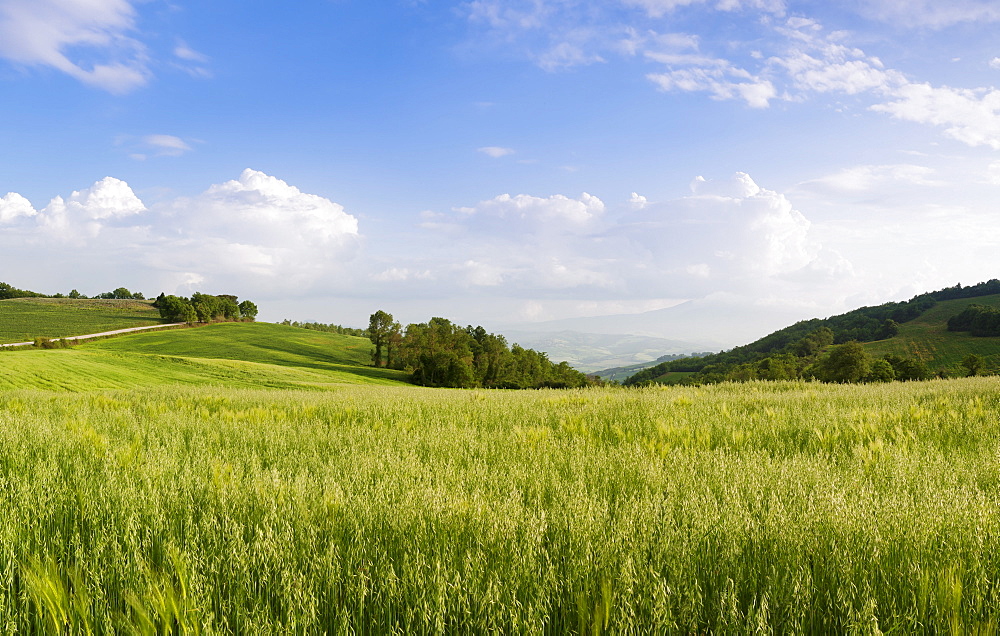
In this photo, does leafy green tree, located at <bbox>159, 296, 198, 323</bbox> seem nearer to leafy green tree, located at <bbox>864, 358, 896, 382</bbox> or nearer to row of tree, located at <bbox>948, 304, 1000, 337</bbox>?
leafy green tree, located at <bbox>864, 358, 896, 382</bbox>

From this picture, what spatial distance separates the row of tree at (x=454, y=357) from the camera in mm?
72500

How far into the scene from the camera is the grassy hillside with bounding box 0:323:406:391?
103 ft

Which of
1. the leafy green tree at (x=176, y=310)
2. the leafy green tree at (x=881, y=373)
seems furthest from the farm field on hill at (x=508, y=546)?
the leafy green tree at (x=176, y=310)

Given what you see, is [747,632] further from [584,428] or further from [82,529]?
[584,428]

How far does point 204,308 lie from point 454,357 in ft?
225

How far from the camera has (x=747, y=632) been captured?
1689 mm

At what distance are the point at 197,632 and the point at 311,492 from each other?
1300mm

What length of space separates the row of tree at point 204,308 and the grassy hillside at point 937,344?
5444 inches

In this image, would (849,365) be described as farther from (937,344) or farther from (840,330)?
(840,330)

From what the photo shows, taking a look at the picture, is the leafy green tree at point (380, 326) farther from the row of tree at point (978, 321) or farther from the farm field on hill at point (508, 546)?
the row of tree at point (978, 321)

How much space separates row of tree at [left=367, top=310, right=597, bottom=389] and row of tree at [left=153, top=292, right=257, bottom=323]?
45756mm

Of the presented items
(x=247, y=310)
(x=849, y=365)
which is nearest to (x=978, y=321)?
(x=849, y=365)

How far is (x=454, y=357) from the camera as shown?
238ft

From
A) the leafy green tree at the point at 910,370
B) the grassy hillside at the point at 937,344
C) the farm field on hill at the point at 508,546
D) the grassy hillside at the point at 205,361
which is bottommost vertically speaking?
A: the grassy hillside at the point at 205,361
